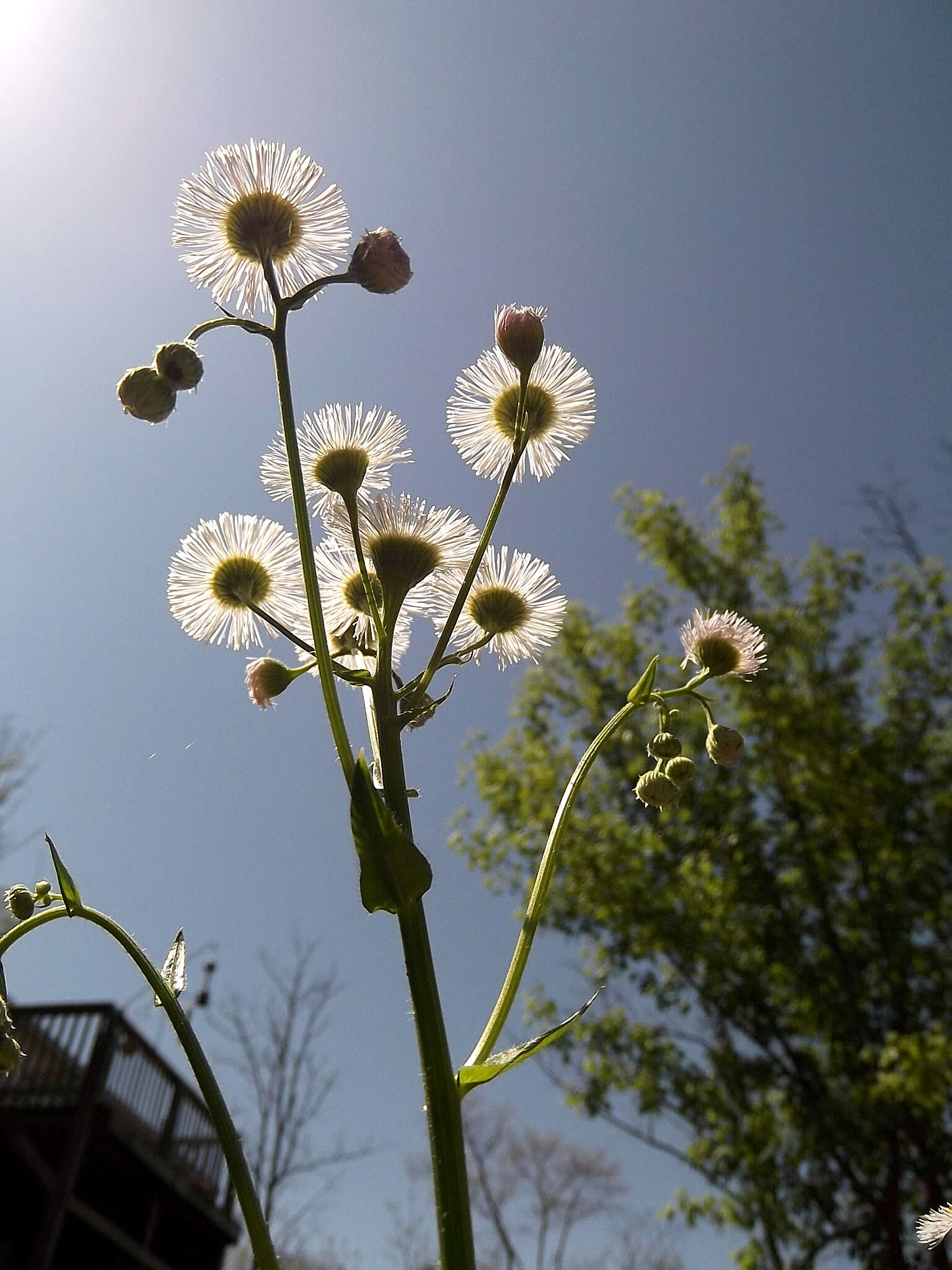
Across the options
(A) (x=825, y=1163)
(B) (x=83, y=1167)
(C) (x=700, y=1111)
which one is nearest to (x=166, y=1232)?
(B) (x=83, y=1167)

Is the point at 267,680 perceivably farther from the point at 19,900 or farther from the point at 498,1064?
the point at 498,1064

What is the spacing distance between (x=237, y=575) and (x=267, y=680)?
132 millimetres

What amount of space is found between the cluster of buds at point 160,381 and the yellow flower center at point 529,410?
317 mm

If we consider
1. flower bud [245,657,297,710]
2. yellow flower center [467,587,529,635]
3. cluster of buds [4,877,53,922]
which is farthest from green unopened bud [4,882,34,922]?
yellow flower center [467,587,529,635]

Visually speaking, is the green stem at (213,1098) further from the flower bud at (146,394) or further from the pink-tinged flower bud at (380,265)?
the pink-tinged flower bud at (380,265)

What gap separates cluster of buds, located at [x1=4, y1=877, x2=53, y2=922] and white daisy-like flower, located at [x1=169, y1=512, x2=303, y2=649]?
28cm

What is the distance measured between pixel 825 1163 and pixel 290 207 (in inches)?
390

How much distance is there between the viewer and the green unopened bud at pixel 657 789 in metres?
0.89

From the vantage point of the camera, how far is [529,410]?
963mm

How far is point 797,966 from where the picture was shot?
908cm

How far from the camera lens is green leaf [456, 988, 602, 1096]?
60 centimetres

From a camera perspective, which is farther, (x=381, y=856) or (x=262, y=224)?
(x=262, y=224)

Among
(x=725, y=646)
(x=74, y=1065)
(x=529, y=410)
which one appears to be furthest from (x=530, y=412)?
(x=74, y=1065)

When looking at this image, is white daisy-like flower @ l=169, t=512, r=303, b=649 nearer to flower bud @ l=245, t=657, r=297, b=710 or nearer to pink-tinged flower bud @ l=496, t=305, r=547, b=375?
flower bud @ l=245, t=657, r=297, b=710
